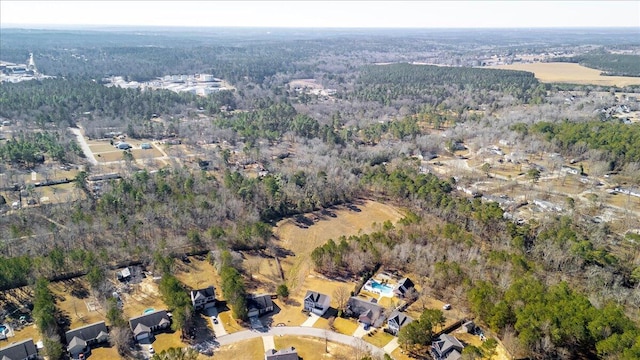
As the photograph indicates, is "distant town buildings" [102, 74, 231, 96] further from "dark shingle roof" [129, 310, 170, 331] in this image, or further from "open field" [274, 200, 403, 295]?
"dark shingle roof" [129, 310, 170, 331]

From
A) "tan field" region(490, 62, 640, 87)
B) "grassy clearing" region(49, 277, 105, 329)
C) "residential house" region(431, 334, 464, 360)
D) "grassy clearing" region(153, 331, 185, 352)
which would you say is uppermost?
"tan field" region(490, 62, 640, 87)

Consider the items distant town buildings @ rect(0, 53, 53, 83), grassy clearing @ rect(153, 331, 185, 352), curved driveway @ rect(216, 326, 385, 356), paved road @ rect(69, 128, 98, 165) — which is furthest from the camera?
distant town buildings @ rect(0, 53, 53, 83)

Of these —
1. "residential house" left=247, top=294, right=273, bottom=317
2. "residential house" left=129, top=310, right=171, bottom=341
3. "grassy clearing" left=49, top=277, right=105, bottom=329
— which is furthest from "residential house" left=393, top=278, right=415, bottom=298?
"grassy clearing" left=49, top=277, right=105, bottom=329

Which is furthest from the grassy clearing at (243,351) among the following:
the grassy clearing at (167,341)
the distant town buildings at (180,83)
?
the distant town buildings at (180,83)

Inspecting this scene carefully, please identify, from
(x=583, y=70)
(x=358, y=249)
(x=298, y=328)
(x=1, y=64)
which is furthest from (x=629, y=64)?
(x=1, y=64)

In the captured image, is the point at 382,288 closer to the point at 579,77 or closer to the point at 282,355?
the point at 282,355

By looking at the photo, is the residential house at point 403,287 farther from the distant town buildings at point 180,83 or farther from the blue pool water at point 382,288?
the distant town buildings at point 180,83

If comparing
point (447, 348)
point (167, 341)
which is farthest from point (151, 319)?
point (447, 348)
